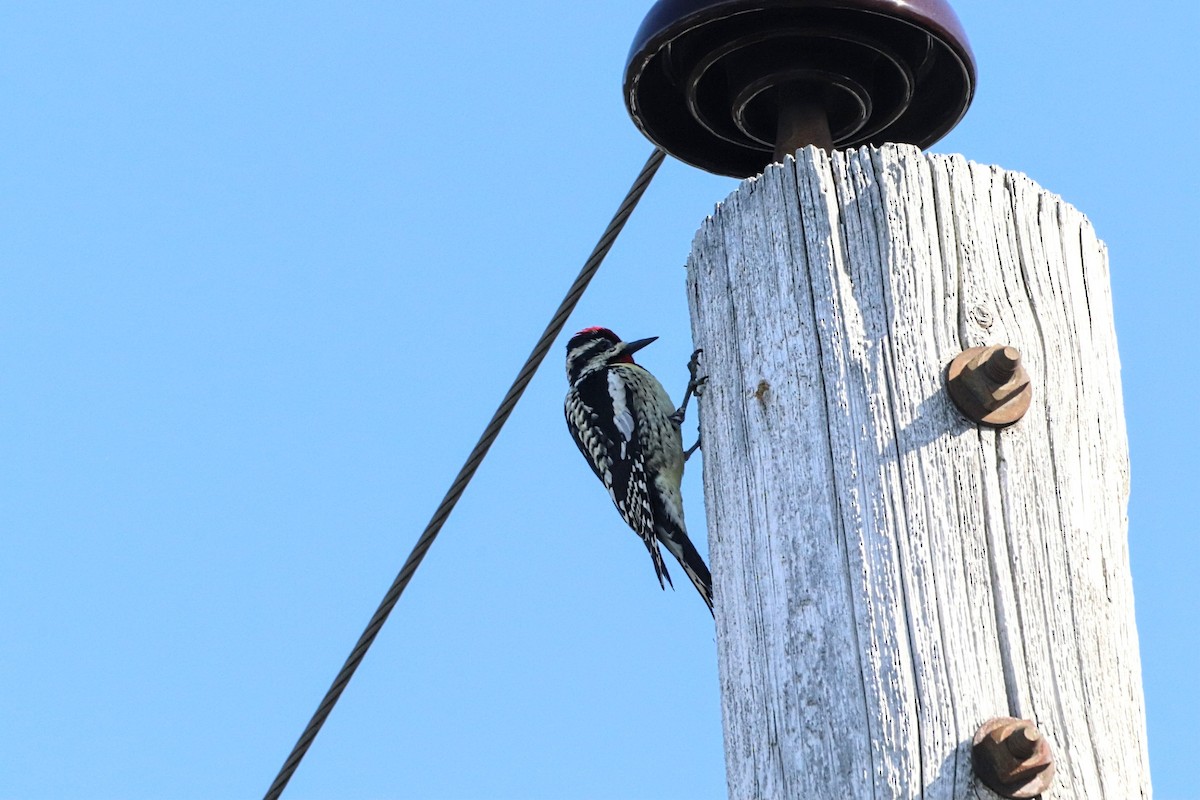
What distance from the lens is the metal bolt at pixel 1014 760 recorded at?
1910 millimetres

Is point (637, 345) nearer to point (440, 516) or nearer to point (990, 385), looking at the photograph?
point (440, 516)

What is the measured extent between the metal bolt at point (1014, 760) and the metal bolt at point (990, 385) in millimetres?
425

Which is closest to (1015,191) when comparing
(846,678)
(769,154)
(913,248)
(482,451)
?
(913,248)

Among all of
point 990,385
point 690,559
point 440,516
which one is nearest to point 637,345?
point 690,559

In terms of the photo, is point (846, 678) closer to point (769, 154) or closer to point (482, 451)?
point (769, 154)

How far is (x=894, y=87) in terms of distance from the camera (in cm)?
302

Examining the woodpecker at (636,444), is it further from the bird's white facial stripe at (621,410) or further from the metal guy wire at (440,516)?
the metal guy wire at (440,516)

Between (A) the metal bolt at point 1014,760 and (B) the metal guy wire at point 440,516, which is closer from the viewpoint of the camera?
(A) the metal bolt at point 1014,760

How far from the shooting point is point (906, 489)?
81.8 inches

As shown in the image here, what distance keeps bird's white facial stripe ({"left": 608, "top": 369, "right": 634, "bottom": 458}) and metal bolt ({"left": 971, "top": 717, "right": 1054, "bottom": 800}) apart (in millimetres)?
3477

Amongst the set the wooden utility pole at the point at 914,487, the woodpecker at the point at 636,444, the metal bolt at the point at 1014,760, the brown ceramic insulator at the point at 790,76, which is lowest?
the metal bolt at the point at 1014,760

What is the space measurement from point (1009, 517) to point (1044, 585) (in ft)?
0.33

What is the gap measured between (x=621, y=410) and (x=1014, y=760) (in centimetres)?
363

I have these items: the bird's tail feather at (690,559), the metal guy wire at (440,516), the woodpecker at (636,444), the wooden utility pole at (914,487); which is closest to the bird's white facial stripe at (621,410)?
the woodpecker at (636,444)
